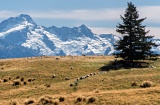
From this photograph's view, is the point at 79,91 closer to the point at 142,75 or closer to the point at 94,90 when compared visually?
the point at 94,90

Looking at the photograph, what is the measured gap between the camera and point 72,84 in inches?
2640

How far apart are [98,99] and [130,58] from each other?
39796 millimetres

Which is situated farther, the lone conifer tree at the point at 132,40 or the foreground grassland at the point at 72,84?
the lone conifer tree at the point at 132,40

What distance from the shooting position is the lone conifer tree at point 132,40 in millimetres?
90562

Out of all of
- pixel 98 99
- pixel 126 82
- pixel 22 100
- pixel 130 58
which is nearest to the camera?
pixel 98 99

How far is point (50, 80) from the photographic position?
76688mm

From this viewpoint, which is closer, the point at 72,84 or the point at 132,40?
the point at 72,84

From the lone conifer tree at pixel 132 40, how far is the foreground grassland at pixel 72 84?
4.53m

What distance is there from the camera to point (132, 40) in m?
91.8

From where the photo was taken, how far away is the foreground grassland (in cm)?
5287

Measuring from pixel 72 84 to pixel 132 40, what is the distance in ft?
99.7

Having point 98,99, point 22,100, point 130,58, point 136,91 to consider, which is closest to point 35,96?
point 22,100

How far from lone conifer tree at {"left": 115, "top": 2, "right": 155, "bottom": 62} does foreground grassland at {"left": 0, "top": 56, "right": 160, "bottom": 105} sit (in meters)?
4.53

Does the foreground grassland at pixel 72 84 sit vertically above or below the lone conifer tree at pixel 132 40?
below
